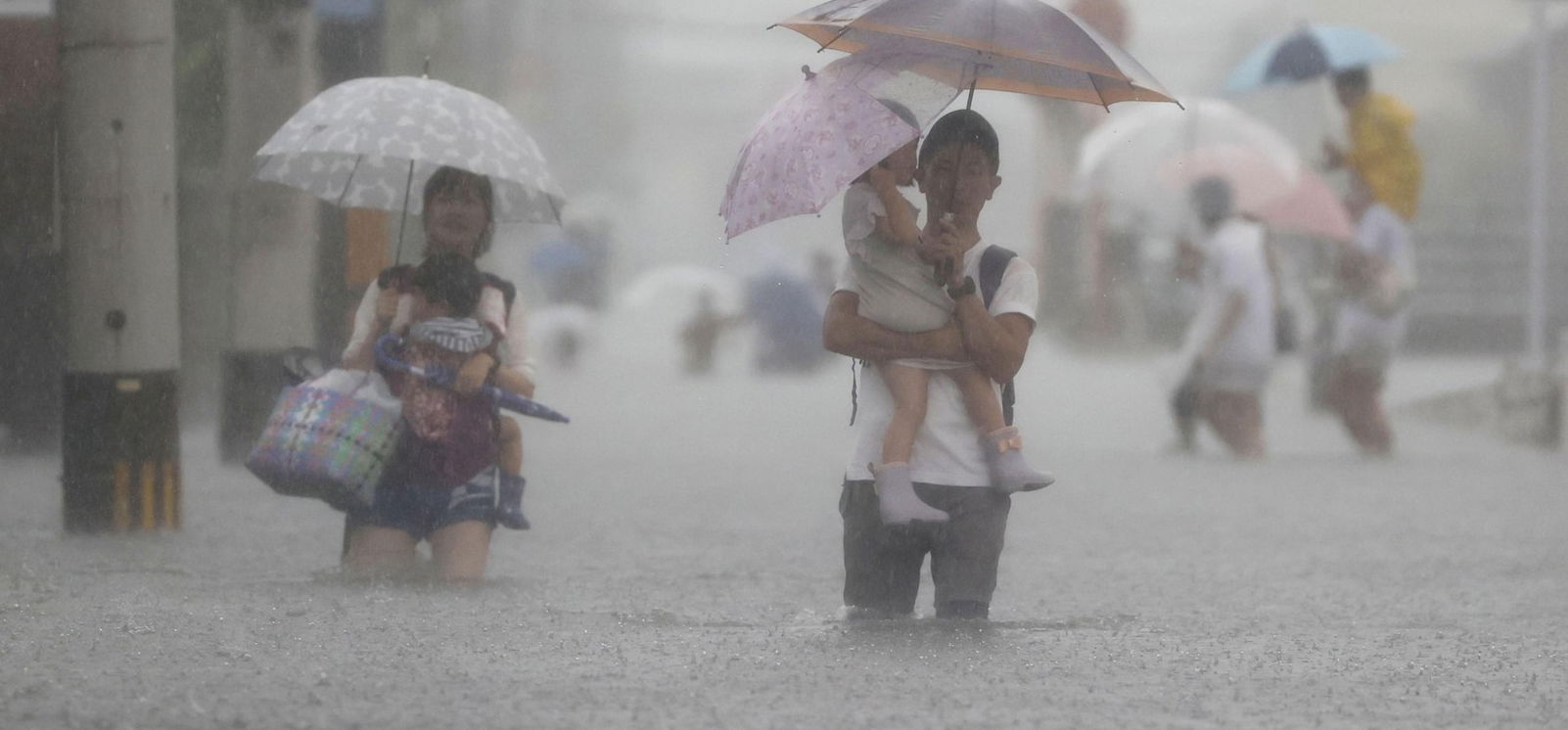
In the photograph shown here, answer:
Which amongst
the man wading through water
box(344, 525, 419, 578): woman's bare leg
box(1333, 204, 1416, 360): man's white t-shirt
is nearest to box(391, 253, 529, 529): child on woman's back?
box(344, 525, 419, 578): woman's bare leg

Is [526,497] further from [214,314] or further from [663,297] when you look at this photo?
[663,297]

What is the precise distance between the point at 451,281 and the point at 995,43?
177cm

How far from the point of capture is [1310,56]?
14.1 metres

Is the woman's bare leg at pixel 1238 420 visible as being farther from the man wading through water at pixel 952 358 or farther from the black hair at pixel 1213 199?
the man wading through water at pixel 952 358

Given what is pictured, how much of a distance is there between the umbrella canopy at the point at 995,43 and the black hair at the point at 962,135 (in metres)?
0.16

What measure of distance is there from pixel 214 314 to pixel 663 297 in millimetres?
14231

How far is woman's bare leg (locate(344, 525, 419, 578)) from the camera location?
7.16 m

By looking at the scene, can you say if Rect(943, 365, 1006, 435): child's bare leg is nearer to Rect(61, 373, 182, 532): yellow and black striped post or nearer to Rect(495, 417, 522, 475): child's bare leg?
Rect(495, 417, 522, 475): child's bare leg

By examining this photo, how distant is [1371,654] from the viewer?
611 cm

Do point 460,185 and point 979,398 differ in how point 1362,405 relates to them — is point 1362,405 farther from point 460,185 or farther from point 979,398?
point 979,398

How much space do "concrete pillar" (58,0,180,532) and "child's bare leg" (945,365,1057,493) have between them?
150 inches

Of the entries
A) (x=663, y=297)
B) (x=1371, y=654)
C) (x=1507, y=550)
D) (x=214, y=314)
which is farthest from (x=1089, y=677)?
(x=663, y=297)

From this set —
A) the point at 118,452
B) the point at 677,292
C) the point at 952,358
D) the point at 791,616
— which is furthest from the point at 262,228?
the point at 677,292

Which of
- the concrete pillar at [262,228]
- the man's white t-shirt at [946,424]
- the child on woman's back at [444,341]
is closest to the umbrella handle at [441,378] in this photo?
the child on woman's back at [444,341]
